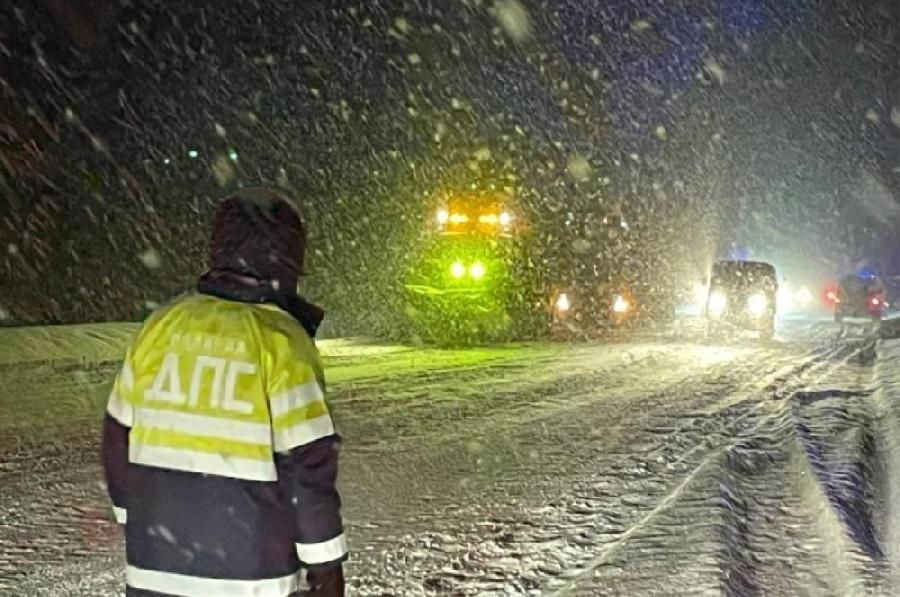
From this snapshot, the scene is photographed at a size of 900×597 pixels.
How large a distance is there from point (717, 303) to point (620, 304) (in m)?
2.95

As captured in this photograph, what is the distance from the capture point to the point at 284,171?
34375 mm

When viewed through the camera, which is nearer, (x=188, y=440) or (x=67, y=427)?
(x=188, y=440)

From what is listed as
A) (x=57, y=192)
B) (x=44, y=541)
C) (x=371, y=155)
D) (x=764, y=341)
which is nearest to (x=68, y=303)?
(x=57, y=192)

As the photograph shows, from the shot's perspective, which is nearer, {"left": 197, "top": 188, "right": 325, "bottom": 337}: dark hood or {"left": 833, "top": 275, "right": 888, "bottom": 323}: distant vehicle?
{"left": 197, "top": 188, "right": 325, "bottom": 337}: dark hood

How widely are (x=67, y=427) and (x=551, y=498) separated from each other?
5413 millimetres

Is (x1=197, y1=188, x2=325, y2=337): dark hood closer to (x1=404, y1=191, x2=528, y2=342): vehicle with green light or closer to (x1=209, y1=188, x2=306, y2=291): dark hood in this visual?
(x1=209, y1=188, x2=306, y2=291): dark hood

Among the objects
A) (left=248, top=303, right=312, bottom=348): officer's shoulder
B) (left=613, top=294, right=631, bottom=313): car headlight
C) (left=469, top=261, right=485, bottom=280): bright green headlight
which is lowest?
(left=248, top=303, right=312, bottom=348): officer's shoulder

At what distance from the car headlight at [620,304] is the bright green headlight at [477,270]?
6.46 meters

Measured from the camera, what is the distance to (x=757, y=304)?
1073 inches

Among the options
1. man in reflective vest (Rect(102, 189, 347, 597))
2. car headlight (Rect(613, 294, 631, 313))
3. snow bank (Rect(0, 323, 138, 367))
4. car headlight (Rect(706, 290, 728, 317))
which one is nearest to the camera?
man in reflective vest (Rect(102, 189, 347, 597))

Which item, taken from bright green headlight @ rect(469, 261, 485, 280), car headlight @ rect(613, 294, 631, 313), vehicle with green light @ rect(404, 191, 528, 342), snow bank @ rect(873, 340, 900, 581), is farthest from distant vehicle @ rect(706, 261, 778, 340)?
snow bank @ rect(873, 340, 900, 581)

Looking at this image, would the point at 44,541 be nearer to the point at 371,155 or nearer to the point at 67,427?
the point at 67,427

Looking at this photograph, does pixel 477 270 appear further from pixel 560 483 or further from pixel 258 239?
pixel 258 239

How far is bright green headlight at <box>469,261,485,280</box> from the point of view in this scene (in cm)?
2402
